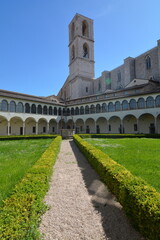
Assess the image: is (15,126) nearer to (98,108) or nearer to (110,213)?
(98,108)

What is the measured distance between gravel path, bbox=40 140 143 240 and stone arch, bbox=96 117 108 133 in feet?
94.3

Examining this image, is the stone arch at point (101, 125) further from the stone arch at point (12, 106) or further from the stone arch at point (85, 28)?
the stone arch at point (85, 28)

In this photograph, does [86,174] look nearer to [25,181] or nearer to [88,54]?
[25,181]

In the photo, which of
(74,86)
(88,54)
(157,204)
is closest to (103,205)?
(157,204)

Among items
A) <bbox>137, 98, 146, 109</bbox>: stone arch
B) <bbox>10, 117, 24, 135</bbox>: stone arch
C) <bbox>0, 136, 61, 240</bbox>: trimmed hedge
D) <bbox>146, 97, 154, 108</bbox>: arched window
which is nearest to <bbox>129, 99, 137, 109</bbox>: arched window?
<bbox>137, 98, 146, 109</bbox>: stone arch

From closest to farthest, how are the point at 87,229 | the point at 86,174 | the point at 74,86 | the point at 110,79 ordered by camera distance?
the point at 87,229 < the point at 86,174 < the point at 110,79 < the point at 74,86

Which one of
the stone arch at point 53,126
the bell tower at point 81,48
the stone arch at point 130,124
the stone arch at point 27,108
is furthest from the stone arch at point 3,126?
the bell tower at point 81,48

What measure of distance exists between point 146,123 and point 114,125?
269 inches

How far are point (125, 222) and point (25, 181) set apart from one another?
2427 mm

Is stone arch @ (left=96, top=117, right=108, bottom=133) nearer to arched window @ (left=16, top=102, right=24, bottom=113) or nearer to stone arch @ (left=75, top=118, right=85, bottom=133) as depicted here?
stone arch @ (left=75, top=118, right=85, bottom=133)

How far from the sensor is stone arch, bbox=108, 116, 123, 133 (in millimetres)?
30650

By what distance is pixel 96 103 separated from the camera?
31.8 meters

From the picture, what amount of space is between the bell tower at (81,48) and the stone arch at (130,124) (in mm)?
22475

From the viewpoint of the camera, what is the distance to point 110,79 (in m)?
40.5
